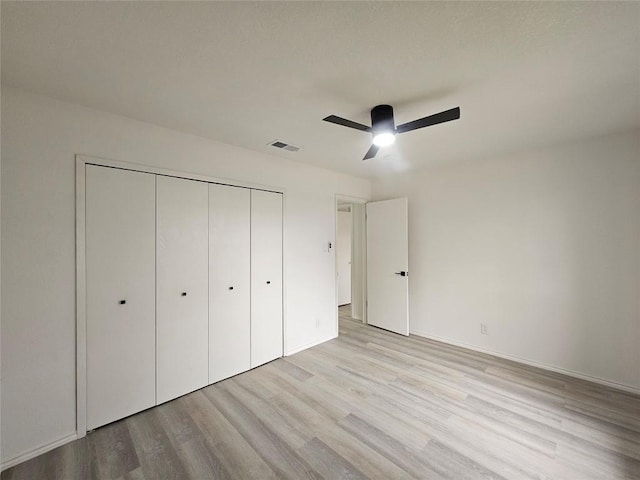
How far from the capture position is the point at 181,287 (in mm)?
2479

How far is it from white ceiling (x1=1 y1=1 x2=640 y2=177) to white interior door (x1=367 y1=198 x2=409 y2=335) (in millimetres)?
1829

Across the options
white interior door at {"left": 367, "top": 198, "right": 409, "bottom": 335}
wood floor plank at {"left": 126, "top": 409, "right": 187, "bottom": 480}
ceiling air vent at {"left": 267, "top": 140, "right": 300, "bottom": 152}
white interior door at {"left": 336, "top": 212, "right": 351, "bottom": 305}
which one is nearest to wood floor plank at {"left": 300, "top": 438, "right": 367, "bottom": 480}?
wood floor plank at {"left": 126, "top": 409, "right": 187, "bottom": 480}

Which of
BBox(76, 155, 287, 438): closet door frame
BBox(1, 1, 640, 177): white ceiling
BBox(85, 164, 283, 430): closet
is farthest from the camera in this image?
BBox(85, 164, 283, 430): closet

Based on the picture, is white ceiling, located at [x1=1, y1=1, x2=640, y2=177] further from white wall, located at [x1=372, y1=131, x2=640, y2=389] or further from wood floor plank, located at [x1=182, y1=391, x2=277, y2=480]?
wood floor plank, located at [x1=182, y1=391, x2=277, y2=480]

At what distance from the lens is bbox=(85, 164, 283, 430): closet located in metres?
2.07

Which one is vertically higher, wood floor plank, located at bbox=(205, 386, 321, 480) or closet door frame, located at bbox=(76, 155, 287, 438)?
closet door frame, located at bbox=(76, 155, 287, 438)

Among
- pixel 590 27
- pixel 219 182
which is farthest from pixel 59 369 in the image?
pixel 590 27

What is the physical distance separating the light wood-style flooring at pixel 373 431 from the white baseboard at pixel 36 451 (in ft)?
0.13

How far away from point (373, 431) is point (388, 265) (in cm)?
251

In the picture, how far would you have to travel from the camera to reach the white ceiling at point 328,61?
1.23m

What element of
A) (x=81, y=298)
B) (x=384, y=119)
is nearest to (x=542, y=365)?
(x=384, y=119)

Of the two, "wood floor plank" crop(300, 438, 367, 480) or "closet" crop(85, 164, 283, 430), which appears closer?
"wood floor plank" crop(300, 438, 367, 480)

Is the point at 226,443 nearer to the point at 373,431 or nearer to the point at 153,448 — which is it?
the point at 153,448

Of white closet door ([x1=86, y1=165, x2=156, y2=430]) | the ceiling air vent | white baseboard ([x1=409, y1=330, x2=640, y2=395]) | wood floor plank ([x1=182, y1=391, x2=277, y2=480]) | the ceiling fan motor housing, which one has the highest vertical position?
the ceiling air vent
